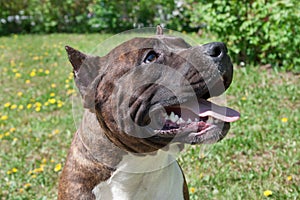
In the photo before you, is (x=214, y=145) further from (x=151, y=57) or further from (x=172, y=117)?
(x=151, y=57)

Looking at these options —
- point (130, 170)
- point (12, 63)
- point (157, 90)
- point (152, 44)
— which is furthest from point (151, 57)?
point (12, 63)

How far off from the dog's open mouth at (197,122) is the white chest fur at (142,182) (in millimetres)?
299

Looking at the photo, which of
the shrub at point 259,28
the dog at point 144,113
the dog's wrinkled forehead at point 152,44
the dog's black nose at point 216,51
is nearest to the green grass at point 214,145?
the shrub at point 259,28

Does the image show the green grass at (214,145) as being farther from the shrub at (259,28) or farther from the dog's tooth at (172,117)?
the dog's tooth at (172,117)

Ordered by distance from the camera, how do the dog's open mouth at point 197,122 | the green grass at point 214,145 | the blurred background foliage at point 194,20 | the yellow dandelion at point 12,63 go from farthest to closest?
the yellow dandelion at point 12,63 < the blurred background foliage at point 194,20 < the green grass at point 214,145 < the dog's open mouth at point 197,122

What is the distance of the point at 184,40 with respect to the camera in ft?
8.46

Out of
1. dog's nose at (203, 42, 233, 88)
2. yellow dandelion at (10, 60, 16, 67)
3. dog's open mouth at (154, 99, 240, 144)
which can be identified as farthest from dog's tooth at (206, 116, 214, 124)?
yellow dandelion at (10, 60, 16, 67)

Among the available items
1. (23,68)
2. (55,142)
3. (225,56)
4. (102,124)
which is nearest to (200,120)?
(225,56)

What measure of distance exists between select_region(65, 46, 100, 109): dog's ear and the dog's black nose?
24.4 inches

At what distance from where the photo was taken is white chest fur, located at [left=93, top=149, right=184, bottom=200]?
2.60m

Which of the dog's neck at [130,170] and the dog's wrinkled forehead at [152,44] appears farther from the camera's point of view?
the dog's neck at [130,170]

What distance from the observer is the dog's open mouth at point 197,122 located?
2299 millimetres

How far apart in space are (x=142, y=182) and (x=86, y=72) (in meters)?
0.68

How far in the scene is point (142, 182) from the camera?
265cm
